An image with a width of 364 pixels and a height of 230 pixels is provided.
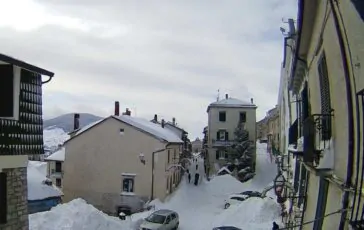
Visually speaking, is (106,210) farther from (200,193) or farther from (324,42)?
(324,42)

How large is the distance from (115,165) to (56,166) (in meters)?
6.03

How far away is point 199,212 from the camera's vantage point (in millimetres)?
34812

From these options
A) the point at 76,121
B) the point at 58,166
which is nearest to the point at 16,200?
the point at 58,166

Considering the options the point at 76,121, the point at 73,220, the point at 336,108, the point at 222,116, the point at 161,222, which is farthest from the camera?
the point at 222,116

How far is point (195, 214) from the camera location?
3372cm

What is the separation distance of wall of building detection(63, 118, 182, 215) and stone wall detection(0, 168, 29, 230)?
23.3 meters

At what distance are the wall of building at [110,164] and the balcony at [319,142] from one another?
28682mm

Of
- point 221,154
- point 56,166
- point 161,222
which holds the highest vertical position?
point 221,154

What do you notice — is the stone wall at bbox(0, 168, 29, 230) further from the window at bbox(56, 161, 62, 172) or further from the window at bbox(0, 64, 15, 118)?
the window at bbox(56, 161, 62, 172)

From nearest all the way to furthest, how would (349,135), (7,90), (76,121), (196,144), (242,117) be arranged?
(349,135)
(7,90)
(76,121)
(242,117)
(196,144)

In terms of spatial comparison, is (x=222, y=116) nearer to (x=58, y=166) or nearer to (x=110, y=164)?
(x=110, y=164)

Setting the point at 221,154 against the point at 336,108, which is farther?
the point at 221,154

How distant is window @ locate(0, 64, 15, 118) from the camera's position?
10.9m

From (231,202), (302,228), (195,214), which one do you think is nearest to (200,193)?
(231,202)
